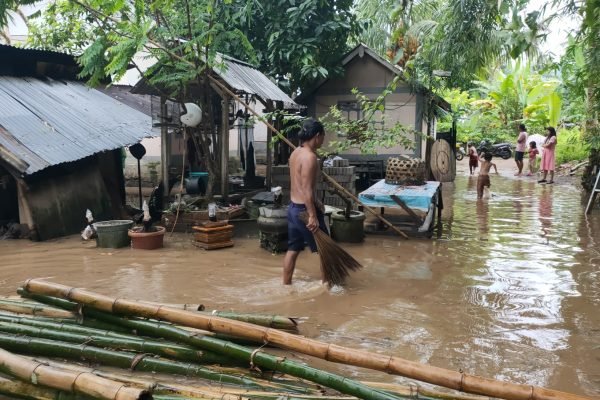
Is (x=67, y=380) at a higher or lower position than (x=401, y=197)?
lower

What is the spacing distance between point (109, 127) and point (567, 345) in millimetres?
8783

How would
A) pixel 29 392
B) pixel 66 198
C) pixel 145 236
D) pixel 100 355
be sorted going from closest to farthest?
pixel 29 392
pixel 100 355
pixel 145 236
pixel 66 198

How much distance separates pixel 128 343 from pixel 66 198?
6.24m

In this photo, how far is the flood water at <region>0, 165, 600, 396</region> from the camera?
4387mm

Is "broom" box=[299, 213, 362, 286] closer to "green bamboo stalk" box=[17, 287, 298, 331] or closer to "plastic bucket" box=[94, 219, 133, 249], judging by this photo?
"green bamboo stalk" box=[17, 287, 298, 331]

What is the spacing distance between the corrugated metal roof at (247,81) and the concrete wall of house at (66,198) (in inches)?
121

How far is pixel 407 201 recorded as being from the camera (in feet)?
27.2

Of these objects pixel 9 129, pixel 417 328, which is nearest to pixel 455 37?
pixel 417 328

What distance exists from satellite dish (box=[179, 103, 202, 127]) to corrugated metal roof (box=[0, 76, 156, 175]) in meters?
1.61

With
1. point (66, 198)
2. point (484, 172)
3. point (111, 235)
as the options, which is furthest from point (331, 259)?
point (484, 172)

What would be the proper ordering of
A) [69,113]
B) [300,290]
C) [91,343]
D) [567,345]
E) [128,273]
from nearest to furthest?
[91,343] < [567,345] < [300,290] < [128,273] < [69,113]

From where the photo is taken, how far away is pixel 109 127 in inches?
415

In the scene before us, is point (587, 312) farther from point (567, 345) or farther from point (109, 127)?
point (109, 127)

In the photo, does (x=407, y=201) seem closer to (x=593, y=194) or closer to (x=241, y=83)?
(x=241, y=83)
